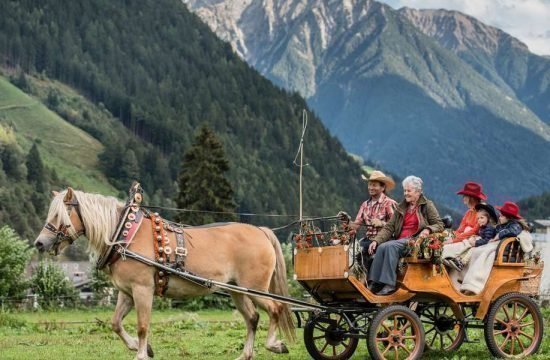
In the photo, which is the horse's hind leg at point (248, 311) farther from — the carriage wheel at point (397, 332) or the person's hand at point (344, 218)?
the person's hand at point (344, 218)

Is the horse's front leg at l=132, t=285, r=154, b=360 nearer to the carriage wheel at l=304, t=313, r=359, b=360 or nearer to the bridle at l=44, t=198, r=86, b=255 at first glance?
the bridle at l=44, t=198, r=86, b=255

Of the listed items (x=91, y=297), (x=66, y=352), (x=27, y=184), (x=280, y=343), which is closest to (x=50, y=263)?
(x=91, y=297)

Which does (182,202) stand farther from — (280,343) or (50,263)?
(280,343)

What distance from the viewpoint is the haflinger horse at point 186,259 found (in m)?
13.8

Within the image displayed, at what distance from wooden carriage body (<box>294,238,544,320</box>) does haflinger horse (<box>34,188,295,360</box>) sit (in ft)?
2.42

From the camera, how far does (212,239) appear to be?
14750mm

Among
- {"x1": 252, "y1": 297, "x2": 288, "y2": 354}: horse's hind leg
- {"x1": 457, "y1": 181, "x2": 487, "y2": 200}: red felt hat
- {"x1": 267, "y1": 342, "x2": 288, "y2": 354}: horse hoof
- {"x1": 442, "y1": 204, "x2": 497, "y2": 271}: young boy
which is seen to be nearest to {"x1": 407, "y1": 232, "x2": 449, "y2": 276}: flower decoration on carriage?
{"x1": 442, "y1": 204, "x2": 497, "y2": 271}: young boy

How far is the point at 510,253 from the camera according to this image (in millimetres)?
14688

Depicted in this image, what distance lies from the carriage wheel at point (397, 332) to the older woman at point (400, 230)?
41cm

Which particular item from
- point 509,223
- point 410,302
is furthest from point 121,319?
point 509,223

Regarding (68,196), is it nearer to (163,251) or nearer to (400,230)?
(163,251)

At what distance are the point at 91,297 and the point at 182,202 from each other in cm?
1560

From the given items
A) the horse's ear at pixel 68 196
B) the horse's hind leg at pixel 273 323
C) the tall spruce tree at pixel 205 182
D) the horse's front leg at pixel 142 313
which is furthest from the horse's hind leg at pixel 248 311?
the tall spruce tree at pixel 205 182

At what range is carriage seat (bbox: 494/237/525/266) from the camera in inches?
569
